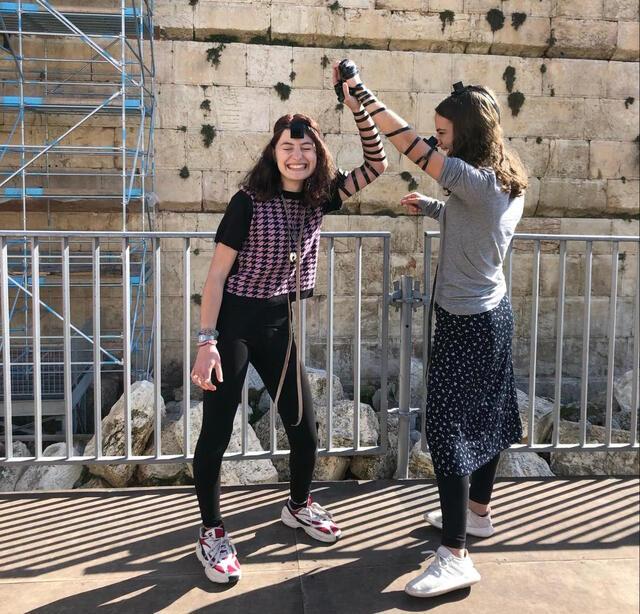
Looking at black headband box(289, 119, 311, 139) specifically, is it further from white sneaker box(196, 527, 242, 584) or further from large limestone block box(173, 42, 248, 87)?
large limestone block box(173, 42, 248, 87)

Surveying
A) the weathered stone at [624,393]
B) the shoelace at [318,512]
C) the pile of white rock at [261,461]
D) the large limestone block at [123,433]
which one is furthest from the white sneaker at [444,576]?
the weathered stone at [624,393]

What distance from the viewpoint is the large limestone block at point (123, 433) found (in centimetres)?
491

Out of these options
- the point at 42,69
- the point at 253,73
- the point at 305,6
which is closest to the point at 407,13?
the point at 305,6

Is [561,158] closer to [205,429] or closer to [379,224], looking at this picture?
[379,224]

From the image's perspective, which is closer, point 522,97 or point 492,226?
point 492,226

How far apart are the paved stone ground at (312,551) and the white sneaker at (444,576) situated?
0.04m

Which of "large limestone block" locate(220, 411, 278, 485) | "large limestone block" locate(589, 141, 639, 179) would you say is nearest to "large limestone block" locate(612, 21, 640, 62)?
"large limestone block" locate(589, 141, 639, 179)

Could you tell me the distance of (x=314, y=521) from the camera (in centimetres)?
318

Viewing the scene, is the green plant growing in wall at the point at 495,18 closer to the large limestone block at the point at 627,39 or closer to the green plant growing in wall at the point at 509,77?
the green plant growing in wall at the point at 509,77

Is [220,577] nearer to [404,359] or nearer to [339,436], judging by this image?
[404,359]

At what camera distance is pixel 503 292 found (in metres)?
2.78

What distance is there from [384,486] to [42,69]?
6.66m

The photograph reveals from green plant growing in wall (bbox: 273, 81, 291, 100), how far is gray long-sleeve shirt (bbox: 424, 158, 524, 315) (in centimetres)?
619

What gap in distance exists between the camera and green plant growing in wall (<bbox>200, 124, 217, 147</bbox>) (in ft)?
27.3
